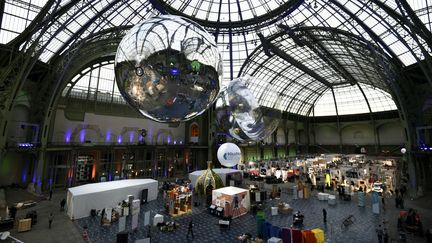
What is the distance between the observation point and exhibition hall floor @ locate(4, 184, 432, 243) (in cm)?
1215

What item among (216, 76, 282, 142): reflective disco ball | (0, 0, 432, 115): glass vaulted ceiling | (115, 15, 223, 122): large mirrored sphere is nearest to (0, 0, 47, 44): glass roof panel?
(0, 0, 432, 115): glass vaulted ceiling

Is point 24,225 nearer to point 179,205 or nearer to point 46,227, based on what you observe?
point 46,227

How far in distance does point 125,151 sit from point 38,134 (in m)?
11.1

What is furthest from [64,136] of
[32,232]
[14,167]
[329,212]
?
[329,212]

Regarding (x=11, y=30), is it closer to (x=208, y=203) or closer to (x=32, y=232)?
(x=32, y=232)

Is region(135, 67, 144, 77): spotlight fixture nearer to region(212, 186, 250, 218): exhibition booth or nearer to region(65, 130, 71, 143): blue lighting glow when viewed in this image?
region(212, 186, 250, 218): exhibition booth

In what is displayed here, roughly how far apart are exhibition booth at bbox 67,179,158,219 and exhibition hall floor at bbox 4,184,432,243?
2.48ft

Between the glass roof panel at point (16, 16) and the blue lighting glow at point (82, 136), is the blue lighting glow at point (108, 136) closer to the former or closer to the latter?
the blue lighting glow at point (82, 136)

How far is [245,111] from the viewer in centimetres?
695

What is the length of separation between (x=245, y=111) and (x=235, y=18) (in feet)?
82.8

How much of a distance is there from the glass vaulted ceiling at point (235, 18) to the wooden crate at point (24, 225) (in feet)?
45.1

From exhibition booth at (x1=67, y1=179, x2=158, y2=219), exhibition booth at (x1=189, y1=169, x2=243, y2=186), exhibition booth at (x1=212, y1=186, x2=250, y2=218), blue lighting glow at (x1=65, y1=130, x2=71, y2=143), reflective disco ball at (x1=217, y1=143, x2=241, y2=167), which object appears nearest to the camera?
reflective disco ball at (x1=217, y1=143, x2=241, y2=167)

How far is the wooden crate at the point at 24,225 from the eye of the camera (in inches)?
498

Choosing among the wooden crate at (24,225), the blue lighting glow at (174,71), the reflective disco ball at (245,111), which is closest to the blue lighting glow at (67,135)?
the wooden crate at (24,225)
